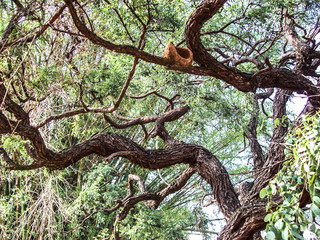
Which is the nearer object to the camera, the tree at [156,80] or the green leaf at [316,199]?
the green leaf at [316,199]

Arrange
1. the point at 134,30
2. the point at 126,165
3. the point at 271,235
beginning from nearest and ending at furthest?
the point at 271,235, the point at 134,30, the point at 126,165

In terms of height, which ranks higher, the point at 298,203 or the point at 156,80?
the point at 156,80

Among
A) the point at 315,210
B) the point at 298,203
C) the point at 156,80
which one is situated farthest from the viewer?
the point at 156,80

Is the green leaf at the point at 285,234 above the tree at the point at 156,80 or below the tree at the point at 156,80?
below

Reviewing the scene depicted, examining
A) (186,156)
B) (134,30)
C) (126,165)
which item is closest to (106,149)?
(186,156)

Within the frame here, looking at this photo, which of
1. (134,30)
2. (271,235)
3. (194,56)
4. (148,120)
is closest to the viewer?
(271,235)

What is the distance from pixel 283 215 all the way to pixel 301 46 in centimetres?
199

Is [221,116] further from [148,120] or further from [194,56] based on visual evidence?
[194,56]

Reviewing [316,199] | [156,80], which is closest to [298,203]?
[316,199]

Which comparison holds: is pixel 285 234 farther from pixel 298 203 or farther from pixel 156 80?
pixel 156 80

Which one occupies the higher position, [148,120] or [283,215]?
[148,120]

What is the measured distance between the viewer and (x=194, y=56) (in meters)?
2.35

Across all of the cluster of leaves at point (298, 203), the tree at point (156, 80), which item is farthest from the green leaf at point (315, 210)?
the tree at point (156, 80)

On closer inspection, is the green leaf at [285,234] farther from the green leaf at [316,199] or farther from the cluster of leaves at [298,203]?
the green leaf at [316,199]
